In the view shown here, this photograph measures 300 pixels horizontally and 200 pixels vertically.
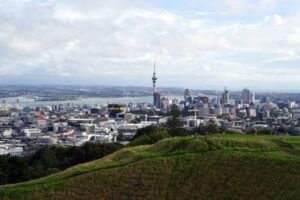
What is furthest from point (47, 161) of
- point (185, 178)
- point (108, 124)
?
point (108, 124)

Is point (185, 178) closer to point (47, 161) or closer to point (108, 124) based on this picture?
point (47, 161)

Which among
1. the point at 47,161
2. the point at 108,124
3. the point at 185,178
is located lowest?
the point at 108,124

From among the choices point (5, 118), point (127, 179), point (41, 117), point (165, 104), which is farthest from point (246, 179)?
point (165, 104)

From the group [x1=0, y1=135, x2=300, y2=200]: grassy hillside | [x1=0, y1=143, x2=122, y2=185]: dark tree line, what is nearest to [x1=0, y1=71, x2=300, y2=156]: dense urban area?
[x1=0, y1=143, x2=122, y2=185]: dark tree line

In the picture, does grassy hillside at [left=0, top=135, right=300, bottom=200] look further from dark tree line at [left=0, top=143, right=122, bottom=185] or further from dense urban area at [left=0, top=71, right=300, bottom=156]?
dense urban area at [left=0, top=71, right=300, bottom=156]

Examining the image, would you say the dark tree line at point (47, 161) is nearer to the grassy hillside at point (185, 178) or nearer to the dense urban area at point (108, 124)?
the grassy hillside at point (185, 178)

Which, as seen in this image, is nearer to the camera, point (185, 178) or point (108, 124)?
point (185, 178)

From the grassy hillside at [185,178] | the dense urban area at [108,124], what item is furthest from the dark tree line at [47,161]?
the dense urban area at [108,124]
